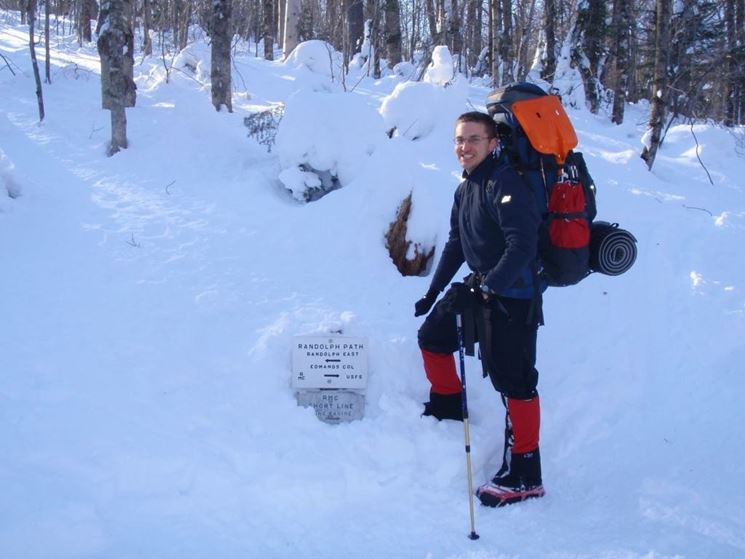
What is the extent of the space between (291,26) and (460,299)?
12142 millimetres

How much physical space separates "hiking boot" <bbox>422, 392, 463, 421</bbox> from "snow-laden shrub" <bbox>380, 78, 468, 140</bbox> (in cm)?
398

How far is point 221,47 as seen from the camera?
29.3 ft

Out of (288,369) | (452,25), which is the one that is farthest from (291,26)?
(288,369)

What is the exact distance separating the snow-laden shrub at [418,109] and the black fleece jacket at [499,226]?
370cm

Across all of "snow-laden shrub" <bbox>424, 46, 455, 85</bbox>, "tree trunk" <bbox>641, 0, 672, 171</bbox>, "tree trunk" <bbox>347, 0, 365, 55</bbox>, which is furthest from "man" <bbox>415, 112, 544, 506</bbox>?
"tree trunk" <bbox>347, 0, 365, 55</bbox>

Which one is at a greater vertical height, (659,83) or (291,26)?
(291,26)

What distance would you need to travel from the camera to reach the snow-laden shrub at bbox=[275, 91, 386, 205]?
6.22m

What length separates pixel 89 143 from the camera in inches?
293

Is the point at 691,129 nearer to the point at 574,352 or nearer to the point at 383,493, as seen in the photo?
the point at 574,352

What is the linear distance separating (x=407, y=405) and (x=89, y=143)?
18.2ft

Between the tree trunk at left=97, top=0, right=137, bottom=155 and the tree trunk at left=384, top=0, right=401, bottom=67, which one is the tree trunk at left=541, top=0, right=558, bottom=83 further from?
the tree trunk at left=97, top=0, right=137, bottom=155

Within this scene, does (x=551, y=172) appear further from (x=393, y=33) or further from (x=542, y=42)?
(x=393, y=33)

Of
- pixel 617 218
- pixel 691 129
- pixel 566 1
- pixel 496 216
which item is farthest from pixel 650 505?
pixel 566 1

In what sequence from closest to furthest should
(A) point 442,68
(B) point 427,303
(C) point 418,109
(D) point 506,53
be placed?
1. (B) point 427,303
2. (C) point 418,109
3. (A) point 442,68
4. (D) point 506,53
